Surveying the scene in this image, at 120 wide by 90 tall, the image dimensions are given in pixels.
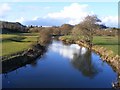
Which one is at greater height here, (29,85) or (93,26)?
(93,26)

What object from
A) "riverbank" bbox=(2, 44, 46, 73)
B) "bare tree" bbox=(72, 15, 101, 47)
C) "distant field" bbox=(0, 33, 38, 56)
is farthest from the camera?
"bare tree" bbox=(72, 15, 101, 47)

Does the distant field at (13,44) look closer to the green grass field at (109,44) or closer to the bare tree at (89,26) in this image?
the bare tree at (89,26)

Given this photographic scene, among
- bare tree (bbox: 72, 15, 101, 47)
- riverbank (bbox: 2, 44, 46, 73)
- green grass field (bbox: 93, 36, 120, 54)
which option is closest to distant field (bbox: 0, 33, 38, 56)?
riverbank (bbox: 2, 44, 46, 73)

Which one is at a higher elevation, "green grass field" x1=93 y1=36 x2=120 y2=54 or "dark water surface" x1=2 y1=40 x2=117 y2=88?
"green grass field" x1=93 y1=36 x2=120 y2=54

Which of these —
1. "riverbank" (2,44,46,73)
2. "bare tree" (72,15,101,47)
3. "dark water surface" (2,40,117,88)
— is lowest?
"dark water surface" (2,40,117,88)

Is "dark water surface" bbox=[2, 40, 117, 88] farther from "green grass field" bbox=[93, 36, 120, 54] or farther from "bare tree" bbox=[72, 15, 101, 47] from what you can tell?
"bare tree" bbox=[72, 15, 101, 47]

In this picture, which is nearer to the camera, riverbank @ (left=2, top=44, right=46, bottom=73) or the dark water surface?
the dark water surface

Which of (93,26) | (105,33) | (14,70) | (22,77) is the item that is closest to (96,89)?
(22,77)

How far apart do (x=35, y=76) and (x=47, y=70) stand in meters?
4.33

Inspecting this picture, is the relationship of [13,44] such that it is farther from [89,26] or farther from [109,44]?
[109,44]

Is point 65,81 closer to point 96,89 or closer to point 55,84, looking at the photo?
point 55,84

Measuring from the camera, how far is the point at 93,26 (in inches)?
2746

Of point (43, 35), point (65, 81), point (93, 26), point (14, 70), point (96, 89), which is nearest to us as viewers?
point (96, 89)

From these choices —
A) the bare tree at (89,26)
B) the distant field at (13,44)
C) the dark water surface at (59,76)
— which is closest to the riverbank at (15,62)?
the dark water surface at (59,76)
